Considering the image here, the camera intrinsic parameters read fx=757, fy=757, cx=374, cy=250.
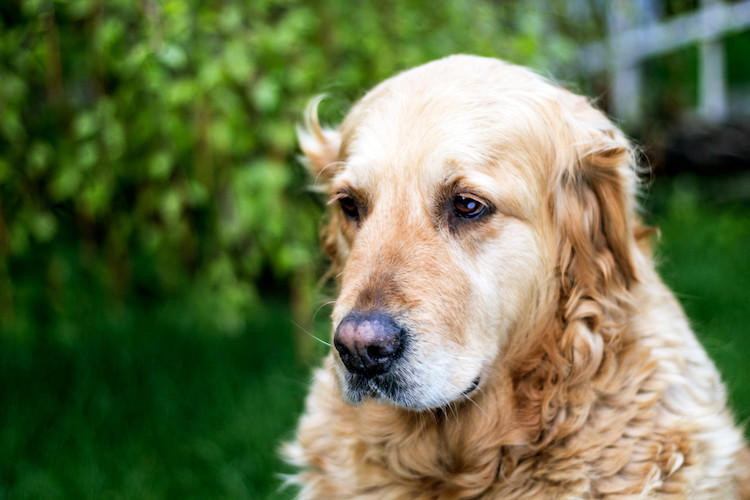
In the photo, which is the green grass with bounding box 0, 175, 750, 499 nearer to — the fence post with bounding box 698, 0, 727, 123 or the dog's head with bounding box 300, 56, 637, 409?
the dog's head with bounding box 300, 56, 637, 409

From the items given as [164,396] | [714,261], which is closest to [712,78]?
[714,261]

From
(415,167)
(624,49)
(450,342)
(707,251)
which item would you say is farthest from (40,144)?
(624,49)

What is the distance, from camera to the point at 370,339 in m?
2.26

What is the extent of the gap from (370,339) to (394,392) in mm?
220

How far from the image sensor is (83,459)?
403 centimetres

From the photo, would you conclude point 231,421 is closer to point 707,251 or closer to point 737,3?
point 707,251

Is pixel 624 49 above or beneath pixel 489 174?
above

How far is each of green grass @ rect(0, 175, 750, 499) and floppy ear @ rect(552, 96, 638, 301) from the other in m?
0.59

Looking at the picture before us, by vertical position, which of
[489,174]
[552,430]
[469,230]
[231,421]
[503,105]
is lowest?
[231,421]

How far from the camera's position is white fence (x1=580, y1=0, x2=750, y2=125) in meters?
8.62

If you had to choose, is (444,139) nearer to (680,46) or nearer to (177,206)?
(177,206)

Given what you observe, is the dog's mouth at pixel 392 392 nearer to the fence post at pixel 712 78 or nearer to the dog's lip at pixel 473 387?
the dog's lip at pixel 473 387

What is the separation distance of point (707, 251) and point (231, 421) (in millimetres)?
4382

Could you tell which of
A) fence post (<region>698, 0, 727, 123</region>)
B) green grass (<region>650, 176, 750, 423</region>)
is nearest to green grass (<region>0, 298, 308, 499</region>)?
green grass (<region>650, 176, 750, 423</region>)
